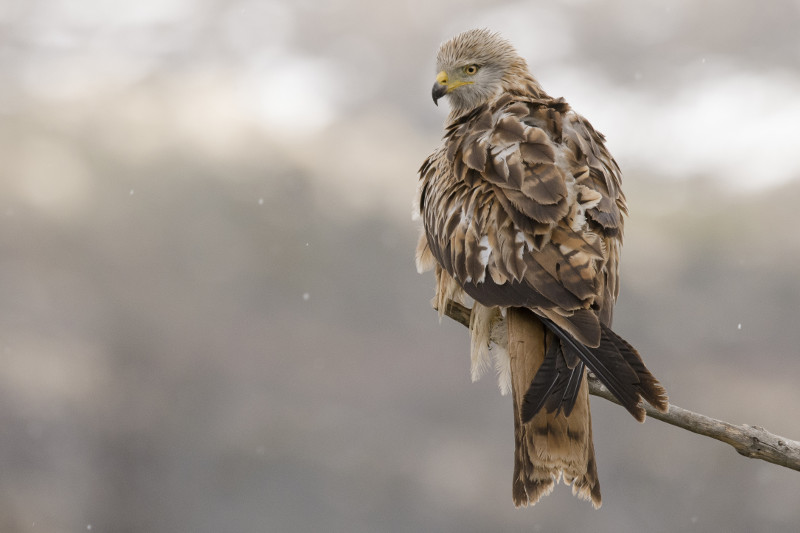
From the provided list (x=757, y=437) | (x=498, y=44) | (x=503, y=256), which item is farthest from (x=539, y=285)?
(x=498, y=44)

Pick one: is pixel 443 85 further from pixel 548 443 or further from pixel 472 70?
pixel 548 443

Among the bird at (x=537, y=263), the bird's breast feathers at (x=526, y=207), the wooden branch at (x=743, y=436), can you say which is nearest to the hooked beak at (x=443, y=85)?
the bird at (x=537, y=263)

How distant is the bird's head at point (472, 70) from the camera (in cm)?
386

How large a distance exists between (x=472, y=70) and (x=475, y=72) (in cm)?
2

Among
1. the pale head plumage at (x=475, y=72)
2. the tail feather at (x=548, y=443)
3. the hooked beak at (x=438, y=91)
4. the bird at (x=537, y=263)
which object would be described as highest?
the pale head plumage at (x=475, y=72)

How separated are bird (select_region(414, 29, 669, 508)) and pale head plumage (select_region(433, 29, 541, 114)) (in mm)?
132

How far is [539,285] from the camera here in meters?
2.60

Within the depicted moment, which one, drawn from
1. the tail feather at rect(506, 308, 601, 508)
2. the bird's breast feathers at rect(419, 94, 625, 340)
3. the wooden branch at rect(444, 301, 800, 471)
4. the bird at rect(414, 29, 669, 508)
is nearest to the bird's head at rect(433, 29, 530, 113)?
the bird at rect(414, 29, 669, 508)

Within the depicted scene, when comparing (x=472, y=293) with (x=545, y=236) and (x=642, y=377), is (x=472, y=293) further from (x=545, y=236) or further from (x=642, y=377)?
(x=642, y=377)

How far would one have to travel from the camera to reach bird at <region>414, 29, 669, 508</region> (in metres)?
2.44

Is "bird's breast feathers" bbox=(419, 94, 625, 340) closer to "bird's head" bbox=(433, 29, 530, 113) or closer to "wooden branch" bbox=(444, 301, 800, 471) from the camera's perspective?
"bird's head" bbox=(433, 29, 530, 113)

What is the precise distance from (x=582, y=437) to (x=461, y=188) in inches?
44.5

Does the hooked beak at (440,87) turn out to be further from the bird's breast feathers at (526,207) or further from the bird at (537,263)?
the bird's breast feathers at (526,207)

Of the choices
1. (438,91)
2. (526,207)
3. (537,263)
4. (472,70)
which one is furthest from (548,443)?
(472,70)
